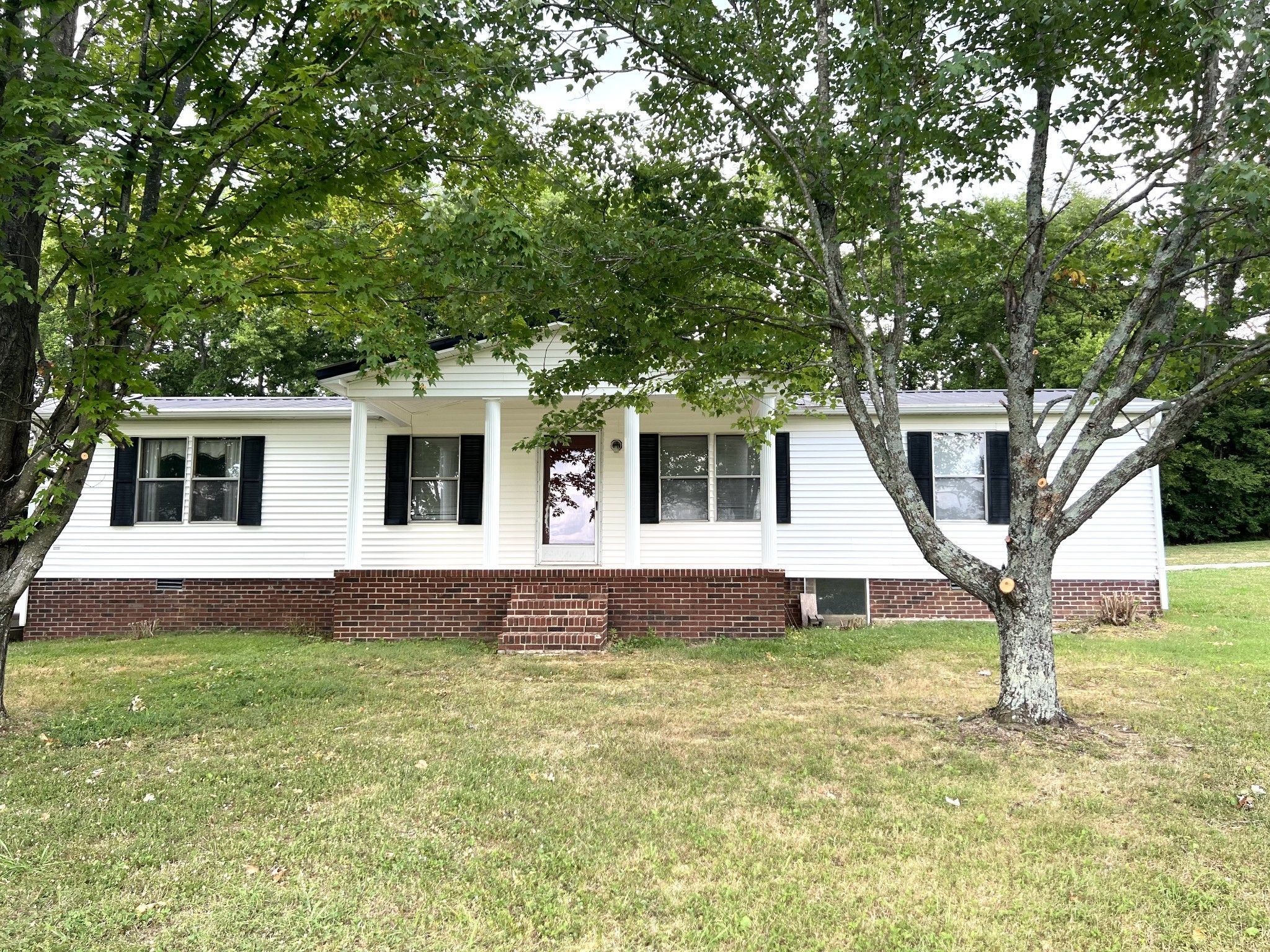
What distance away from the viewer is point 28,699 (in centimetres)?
646

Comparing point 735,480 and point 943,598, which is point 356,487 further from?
point 943,598

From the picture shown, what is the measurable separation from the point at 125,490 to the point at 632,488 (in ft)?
25.3

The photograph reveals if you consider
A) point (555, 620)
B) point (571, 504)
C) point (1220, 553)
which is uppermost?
point (571, 504)

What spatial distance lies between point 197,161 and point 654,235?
3179 millimetres

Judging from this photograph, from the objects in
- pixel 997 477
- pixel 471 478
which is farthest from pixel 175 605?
pixel 997 477

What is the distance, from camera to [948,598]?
36.1 ft

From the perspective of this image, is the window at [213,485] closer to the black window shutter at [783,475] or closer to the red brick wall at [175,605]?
the red brick wall at [175,605]

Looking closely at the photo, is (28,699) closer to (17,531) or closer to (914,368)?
(17,531)

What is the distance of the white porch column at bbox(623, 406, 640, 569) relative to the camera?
32.4 ft

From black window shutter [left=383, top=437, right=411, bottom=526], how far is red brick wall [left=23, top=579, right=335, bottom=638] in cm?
137

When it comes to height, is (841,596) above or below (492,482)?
below

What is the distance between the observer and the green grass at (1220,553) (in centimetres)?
1988

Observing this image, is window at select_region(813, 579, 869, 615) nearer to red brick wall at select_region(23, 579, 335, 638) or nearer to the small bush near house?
the small bush near house

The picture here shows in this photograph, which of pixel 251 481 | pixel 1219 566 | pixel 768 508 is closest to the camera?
pixel 768 508
